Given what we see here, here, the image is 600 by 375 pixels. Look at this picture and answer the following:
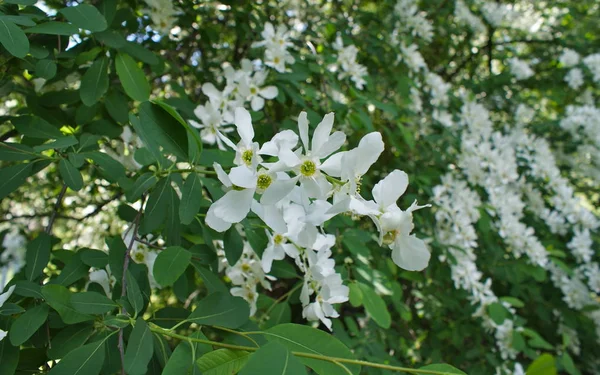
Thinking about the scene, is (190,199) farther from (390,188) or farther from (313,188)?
(390,188)

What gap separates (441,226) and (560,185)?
1128 mm

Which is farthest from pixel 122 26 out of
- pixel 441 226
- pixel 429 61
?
pixel 429 61

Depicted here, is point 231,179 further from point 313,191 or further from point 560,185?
point 560,185

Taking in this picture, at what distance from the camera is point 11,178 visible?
1.07 m

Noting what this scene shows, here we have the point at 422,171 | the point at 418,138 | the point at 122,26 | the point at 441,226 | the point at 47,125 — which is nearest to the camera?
the point at 47,125

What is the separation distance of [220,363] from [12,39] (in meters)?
0.82

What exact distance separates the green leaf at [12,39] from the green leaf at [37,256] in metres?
0.45

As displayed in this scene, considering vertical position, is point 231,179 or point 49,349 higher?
point 231,179

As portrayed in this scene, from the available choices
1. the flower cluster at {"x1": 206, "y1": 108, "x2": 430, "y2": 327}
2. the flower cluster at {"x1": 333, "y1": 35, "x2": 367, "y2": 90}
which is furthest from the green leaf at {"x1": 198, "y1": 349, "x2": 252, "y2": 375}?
the flower cluster at {"x1": 333, "y1": 35, "x2": 367, "y2": 90}

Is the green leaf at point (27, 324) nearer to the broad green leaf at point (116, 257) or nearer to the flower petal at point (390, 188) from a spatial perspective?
the broad green leaf at point (116, 257)

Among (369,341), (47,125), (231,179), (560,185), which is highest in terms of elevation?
(231,179)

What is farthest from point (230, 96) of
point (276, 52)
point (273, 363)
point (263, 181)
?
point (273, 363)

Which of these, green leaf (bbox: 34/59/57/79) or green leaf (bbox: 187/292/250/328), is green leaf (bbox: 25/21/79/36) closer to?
green leaf (bbox: 34/59/57/79)

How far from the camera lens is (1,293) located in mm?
979
